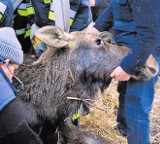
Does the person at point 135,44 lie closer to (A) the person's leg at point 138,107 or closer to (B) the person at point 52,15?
(A) the person's leg at point 138,107

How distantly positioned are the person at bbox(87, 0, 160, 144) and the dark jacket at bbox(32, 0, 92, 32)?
19.2 inches

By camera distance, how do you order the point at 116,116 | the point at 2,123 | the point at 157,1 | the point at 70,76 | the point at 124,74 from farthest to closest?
the point at 116,116, the point at 70,76, the point at 124,74, the point at 157,1, the point at 2,123

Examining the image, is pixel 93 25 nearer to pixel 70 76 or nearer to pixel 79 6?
pixel 79 6

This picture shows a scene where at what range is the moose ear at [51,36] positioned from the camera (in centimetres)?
423

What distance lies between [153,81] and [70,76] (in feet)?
3.21

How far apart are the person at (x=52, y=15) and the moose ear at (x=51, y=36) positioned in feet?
3.10

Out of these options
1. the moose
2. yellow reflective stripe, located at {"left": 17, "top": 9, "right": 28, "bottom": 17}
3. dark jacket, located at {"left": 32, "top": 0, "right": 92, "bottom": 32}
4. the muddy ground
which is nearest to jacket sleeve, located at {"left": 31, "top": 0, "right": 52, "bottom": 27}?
dark jacket, located at {"left": 32, "top": 0, "right": 92, "bottom": 32}

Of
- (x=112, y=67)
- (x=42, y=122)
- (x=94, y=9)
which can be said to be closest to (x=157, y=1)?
(x=112, y=67)

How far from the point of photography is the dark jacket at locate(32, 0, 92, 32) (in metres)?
5.39

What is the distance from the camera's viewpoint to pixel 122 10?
438cm

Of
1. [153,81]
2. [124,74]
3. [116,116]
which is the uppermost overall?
[124,74]

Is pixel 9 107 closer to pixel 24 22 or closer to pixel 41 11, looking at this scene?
pixel 41 11

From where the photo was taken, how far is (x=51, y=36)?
4.27 m

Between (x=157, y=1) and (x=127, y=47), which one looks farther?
(x=127, y=47)
